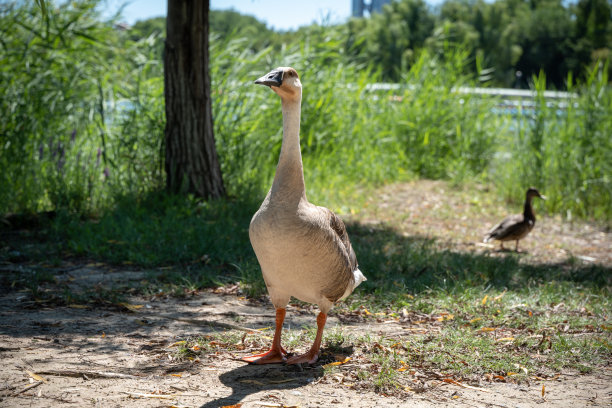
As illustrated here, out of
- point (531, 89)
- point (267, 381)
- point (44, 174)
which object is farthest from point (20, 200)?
point (531, 89)

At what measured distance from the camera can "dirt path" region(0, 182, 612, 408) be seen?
2.84 meters

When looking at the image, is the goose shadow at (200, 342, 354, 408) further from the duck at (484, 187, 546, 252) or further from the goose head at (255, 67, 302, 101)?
the duck at (484, 187, 546, 252)

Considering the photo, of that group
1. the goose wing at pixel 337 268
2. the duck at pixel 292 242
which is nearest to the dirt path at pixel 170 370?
the duck at pixel 292 242

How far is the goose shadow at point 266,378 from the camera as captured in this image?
2891 millimetres

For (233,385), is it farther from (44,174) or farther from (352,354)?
(44,174)

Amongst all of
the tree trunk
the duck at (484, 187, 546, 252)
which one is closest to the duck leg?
the tree trunk

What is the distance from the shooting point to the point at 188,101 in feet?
22.6

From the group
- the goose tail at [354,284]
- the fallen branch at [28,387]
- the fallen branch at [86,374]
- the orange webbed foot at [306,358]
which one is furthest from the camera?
the goose tail at [354,284]

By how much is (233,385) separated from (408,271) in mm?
2756

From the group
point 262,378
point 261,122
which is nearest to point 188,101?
point 261,122

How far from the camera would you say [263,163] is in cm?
826

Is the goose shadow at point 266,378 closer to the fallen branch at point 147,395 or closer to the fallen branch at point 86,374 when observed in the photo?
the fallen branch at point 147,395

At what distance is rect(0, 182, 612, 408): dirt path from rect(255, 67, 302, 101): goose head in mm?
1666

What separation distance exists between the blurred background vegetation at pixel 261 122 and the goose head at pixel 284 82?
→ 120 inches
